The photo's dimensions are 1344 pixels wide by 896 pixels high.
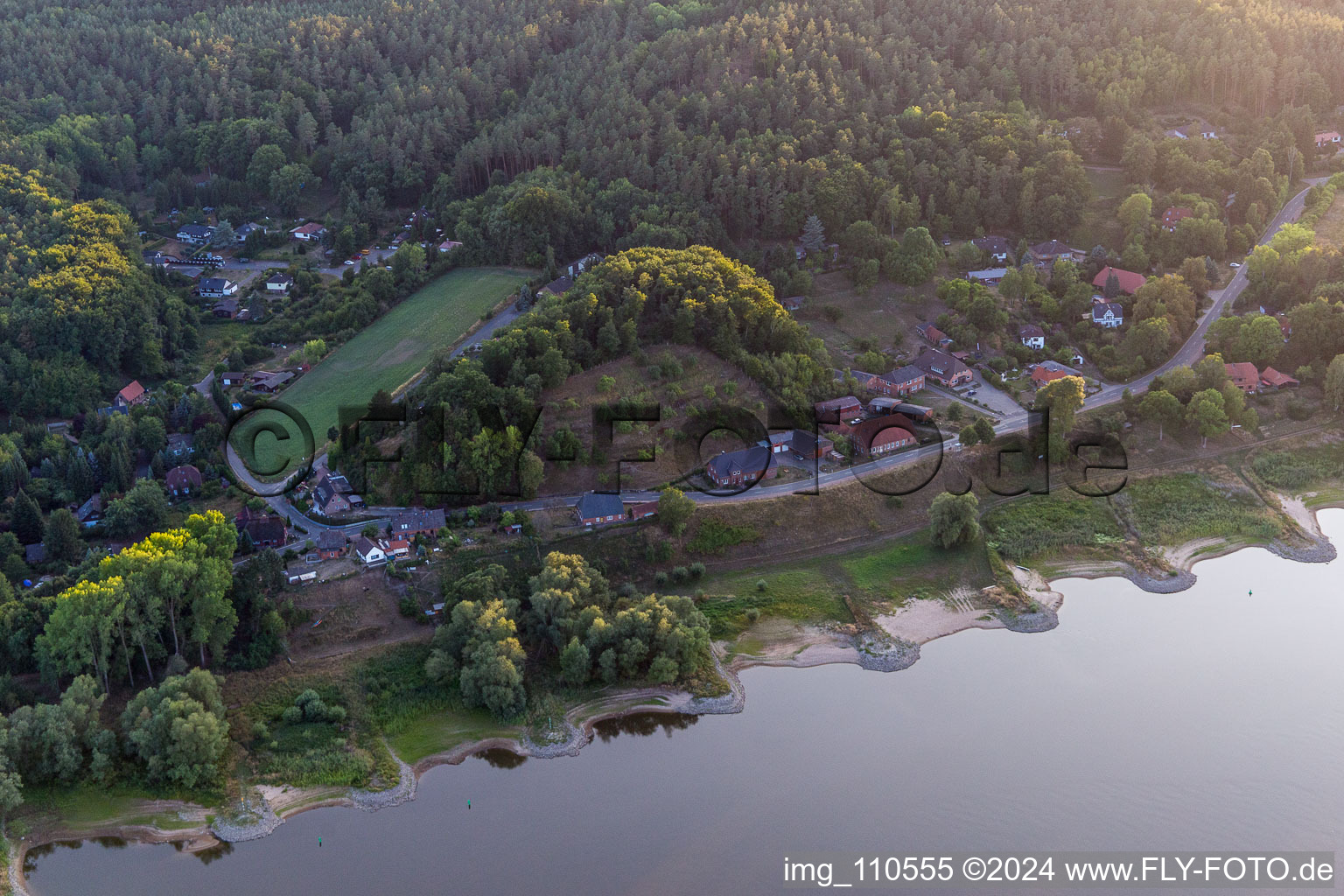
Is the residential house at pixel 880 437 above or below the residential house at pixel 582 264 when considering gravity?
below

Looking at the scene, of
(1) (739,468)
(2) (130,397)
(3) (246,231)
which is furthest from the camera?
(3) (246,231)

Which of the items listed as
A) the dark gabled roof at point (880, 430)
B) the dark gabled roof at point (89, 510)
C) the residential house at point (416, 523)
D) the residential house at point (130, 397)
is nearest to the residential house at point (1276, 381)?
the dark gabled roof at point (880, 430)

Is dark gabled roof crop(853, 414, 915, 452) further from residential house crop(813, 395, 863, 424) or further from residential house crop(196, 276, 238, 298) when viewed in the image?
residential house crop(196, 276, 238, 298)

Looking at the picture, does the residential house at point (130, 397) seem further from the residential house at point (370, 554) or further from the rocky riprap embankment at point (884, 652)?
the rocky riprap embankment at point (884, 652)

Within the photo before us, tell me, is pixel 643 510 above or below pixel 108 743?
above

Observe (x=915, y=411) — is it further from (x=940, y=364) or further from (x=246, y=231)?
(x=246, y=231)

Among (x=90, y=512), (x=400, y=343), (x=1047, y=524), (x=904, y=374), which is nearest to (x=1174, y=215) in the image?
(x=904, y=374)
